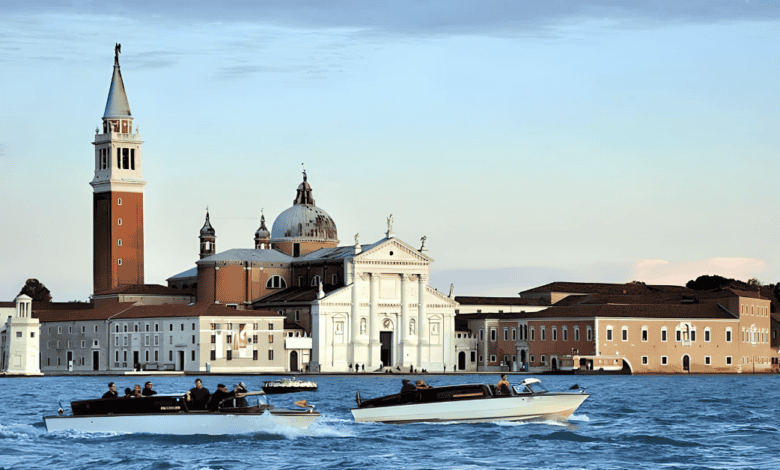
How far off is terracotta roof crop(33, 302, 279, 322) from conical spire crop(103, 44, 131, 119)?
48.6 ft

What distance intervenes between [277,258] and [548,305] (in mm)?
21809

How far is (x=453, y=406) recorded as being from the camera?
1724 inches

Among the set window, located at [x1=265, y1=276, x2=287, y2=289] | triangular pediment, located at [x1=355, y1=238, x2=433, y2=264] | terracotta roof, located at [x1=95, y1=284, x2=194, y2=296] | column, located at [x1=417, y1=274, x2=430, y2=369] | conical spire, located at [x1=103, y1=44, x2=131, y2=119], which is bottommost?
column, located at [x1=417, y1=274, x2=430, y2=369]

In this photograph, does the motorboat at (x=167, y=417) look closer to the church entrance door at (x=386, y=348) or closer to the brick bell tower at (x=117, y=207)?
the church entrance door at (x=386, y=348)

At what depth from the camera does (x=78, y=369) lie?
115 metres

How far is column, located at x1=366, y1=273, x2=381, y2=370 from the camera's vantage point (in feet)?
377

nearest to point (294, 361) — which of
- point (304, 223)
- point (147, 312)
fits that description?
→ point (147, 312)

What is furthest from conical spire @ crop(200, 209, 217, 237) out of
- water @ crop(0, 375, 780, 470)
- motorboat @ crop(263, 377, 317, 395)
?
water @ crop(0, 375, 780, 470)

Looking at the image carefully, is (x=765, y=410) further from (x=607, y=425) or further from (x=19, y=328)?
(x=19, y=328)

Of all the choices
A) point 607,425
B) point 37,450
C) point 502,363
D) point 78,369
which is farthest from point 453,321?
point 37,450

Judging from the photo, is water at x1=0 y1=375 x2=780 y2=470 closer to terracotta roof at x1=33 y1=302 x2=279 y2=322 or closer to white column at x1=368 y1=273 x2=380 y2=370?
terracotta roof at x1=33 y1=302 x2=279 y2=322

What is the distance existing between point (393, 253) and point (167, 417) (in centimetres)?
7671

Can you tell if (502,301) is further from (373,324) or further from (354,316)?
(354,316)

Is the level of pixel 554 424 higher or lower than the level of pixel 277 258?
lower
